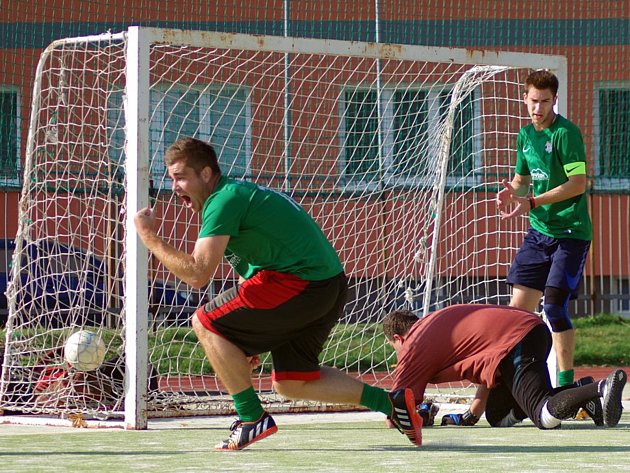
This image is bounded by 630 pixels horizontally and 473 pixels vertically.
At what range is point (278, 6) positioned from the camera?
51.9ft

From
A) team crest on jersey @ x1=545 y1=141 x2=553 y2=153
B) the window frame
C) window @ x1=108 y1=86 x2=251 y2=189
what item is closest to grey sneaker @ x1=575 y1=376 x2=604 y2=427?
team crest on jersey @ x1=545 y1=141 x2=553 y2=153

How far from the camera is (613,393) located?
6375 mm

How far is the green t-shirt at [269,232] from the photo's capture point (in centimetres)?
554

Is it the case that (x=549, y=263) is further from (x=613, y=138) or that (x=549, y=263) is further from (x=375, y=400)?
(x=613, y=138)

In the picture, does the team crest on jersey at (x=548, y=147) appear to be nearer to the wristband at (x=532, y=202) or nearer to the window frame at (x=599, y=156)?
the wristband at (x=532, y=202)

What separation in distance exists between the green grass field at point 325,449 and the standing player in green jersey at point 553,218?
26.4 inches

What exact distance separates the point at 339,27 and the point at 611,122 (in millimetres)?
3875

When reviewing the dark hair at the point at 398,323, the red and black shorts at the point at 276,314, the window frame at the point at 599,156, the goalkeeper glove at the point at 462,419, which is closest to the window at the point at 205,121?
the dark hair at the point at 398,323

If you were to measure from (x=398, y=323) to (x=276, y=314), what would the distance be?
1465 millimetres

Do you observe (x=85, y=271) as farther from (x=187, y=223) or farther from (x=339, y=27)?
(x=339, y=27)

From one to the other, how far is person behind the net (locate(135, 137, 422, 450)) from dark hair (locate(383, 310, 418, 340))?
3.83ft

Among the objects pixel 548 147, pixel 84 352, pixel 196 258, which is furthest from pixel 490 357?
pixel 84 352

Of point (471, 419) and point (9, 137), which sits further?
point (9, 137)

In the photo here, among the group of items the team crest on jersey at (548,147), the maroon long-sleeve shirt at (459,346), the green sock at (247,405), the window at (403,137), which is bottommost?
the green sock at (247,405)
